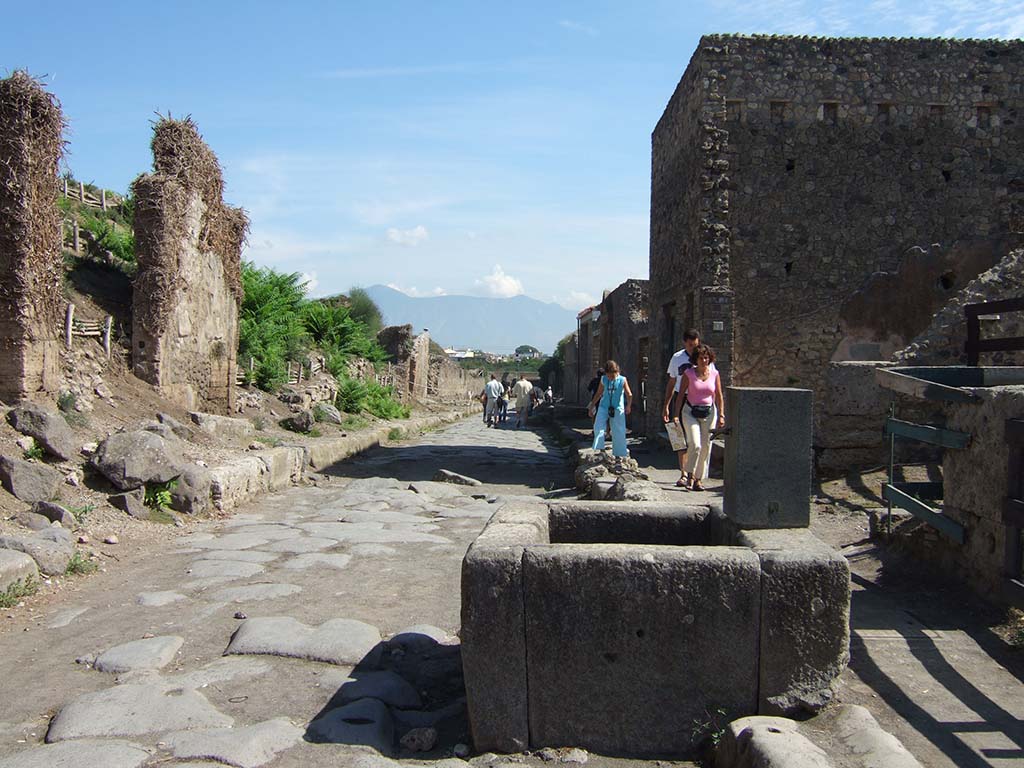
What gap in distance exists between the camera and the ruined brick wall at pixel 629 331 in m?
19.4

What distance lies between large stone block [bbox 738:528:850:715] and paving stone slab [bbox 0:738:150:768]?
2.47 meters

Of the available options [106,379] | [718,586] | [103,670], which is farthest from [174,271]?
[718,586]

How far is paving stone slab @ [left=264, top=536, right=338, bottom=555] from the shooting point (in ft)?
22.0

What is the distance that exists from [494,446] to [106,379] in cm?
874

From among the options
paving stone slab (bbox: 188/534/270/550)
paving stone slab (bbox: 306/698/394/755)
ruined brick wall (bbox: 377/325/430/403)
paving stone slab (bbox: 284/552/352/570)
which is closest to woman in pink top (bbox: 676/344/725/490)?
paving stone slab (bbox: 284/552/352/570)

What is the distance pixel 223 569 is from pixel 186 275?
5.96 m

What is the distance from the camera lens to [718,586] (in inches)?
132

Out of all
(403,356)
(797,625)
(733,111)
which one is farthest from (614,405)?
(403,356)

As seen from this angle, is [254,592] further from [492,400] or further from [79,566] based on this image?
[492,400]

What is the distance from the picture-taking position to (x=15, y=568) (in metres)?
5.02

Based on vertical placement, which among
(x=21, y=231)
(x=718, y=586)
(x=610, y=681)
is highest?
(x=21, y=231)

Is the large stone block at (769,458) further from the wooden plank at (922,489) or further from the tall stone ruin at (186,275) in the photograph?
the tall stone ruin at (186,275)

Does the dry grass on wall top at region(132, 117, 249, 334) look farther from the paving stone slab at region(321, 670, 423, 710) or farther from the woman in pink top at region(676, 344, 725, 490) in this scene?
the paving stone slab at region(321, 670, 423, 710)

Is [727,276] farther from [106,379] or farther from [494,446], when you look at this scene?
[106,379]
